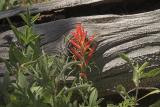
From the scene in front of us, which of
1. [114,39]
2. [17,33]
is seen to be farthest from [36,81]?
[114,39]

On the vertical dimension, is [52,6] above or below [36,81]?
above

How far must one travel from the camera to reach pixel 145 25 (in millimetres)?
2453

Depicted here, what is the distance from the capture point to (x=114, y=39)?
2391 millimetres

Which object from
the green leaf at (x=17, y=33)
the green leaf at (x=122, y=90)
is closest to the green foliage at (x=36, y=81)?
the green leaf at (x=17, y=33)

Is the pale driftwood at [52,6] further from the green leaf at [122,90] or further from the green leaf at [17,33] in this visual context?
the green leaf at [122,90]

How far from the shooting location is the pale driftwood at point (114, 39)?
236 centimetres

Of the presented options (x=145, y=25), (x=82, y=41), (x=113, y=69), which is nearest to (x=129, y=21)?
(x=145, y=25)

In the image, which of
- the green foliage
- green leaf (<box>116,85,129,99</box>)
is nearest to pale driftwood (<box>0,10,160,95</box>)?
green leaf (<box>116,85,129,99</box>)

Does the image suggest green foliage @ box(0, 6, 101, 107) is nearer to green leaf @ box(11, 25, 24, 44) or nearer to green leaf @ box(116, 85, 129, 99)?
green leaf @ box(11, 25, 24, 44)

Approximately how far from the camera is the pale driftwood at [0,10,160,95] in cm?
236

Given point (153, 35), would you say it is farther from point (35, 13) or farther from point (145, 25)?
point (35, 13)

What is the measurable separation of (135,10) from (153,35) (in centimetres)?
25

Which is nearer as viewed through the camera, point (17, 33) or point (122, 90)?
point (17, 33)

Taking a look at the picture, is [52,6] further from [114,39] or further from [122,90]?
[122,90]
